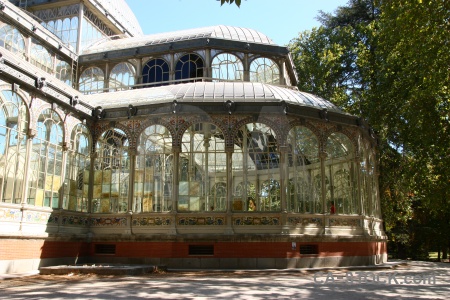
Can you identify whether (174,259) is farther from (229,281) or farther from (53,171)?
(53,171)

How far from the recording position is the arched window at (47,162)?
15938 millimetres

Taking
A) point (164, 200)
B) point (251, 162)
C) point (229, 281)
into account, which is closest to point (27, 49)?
point (164, 200)

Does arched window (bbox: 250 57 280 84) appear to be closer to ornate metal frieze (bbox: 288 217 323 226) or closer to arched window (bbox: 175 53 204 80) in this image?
arched window (bbox: 175 53 204 80)

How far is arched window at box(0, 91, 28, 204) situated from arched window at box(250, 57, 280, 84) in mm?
12204

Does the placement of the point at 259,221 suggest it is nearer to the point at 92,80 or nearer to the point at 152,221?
the point at 152,221

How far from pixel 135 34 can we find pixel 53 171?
1734 centimetres

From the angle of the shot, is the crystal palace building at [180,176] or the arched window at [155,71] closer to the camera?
the crystal palace building at [180,176]

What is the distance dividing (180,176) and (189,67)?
7469 mm

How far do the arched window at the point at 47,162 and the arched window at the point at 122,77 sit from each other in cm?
681

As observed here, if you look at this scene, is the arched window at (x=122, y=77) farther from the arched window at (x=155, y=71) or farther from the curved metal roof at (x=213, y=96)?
the curved metal roof at (x=213, y=96)

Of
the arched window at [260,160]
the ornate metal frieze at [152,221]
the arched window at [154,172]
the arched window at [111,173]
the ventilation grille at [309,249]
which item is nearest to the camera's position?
the ornate metal frieze at [152,221]

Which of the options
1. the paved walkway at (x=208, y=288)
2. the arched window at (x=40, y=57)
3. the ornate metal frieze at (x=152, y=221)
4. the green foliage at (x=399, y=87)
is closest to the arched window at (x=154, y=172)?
the ornate metal frieze at (x=152, y=221)

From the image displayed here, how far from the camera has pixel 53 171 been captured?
16891 millimetres

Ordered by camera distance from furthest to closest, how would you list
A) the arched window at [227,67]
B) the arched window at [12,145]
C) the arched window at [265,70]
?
the arched window at [265,70] → the arched window at [227,67] → the arched window at [12,145]
